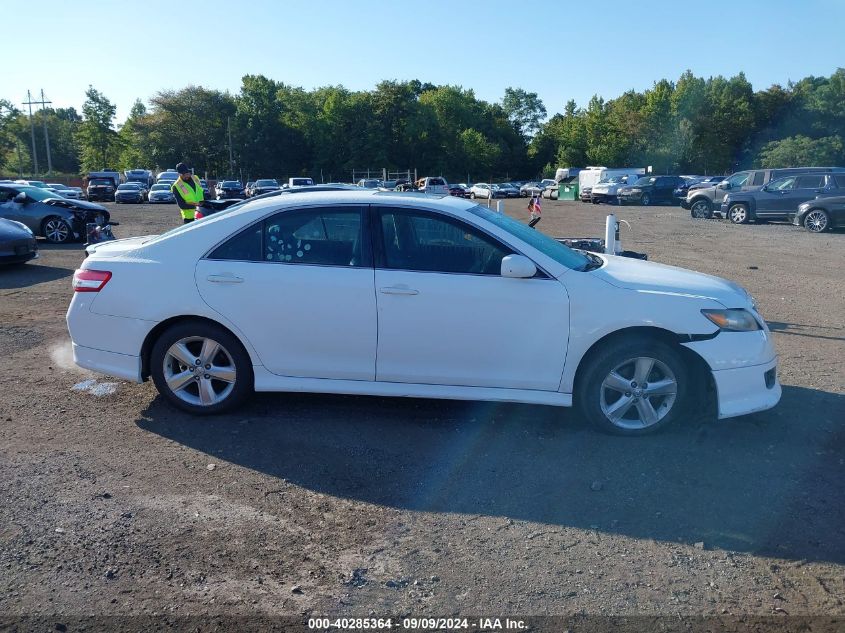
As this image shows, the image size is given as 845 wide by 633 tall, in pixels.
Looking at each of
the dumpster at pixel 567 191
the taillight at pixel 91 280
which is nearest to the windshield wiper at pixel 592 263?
the taillight at pixel 91 280

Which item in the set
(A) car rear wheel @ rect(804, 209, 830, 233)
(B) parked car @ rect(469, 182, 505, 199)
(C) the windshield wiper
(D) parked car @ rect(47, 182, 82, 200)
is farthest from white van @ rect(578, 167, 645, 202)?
(C) the windshield wiper

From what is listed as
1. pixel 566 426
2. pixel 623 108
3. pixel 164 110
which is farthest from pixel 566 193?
pixel 566 426

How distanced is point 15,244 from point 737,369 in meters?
12.2

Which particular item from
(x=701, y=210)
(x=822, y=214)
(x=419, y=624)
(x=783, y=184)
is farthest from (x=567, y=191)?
(x=419, y=624)

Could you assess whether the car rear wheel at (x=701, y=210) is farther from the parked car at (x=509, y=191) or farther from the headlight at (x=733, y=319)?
the parked car at (x=509, y=191)

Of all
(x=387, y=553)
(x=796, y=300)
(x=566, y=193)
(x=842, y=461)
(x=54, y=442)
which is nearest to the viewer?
(x=387, y=553)

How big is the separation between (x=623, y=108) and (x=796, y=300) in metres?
77.2

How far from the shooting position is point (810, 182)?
981 inches

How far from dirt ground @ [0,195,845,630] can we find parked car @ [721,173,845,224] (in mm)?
21064

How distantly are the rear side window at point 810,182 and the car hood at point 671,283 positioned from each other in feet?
73.3

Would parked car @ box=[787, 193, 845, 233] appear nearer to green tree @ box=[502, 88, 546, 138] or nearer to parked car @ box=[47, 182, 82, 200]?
parked car @ box=[47, 182, 82, 200]

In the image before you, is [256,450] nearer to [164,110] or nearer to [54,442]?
[54,442]

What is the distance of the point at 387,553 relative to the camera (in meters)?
3.62

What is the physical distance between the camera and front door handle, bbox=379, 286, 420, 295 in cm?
508
